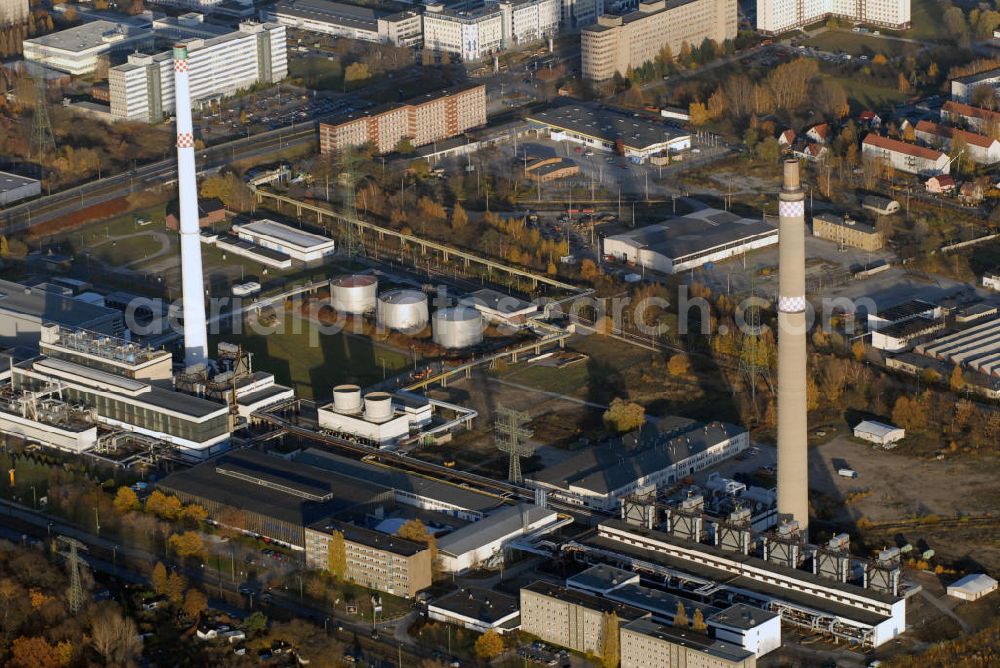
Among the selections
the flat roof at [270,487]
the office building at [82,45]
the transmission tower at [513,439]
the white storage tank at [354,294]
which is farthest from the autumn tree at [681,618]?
the office building at [82,45]

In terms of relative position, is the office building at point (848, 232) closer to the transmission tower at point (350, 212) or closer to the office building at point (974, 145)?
the office building at point (974, 145)

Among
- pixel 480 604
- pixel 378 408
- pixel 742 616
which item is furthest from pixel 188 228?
pixel 742 616

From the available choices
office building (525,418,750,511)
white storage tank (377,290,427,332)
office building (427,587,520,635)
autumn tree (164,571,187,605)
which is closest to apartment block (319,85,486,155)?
white storage tank (377,290,427,332)

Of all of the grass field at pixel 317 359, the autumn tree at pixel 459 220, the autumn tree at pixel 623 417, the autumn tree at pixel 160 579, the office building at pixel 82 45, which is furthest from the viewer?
the office building at pixel 82 45

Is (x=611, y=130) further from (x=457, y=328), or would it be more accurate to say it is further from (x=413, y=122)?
(x=457, y=328)

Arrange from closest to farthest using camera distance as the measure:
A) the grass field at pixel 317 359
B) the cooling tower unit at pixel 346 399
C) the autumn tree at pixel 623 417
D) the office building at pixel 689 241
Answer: the autumn tree at pixel 623 417
the cooling tower unit at pixel 346 399
the grass field at pixel 317 359
the office building at pixel 689 241
